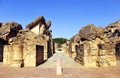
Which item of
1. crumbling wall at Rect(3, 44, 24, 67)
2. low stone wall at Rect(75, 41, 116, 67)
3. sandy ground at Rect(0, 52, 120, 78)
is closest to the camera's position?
sandy ground at Rect(0, 52, 120, 78)

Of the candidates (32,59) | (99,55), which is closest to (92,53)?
(99,55)

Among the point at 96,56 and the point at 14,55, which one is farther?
the point at 14,55

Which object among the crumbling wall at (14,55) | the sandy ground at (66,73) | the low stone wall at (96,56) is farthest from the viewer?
the crumbling wall at (14,55)

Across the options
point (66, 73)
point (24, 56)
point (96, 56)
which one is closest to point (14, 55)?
point (24, 56)

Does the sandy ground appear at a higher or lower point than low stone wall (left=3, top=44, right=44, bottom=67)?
lower

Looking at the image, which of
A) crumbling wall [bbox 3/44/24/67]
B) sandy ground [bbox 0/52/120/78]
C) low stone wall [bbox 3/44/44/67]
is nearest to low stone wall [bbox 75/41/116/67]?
sandy ground [bbox 0/52/120/78]

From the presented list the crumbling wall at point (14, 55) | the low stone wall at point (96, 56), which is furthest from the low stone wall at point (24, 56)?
the low stone wall at point (96, 56)

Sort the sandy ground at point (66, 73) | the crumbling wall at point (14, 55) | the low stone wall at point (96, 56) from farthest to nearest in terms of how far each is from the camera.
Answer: the crumbling wall at point (14, 55), the low stone wall at point (96, 56), the sandy ground at point (66, 73)

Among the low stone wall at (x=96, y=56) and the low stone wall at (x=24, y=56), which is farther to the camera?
the low stone wall at (x=24, y=56)

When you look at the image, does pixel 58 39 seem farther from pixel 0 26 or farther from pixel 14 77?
pixel 14 77

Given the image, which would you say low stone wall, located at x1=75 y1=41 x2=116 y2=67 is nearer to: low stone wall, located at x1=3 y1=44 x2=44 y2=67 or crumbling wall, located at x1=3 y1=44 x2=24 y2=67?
low stone wall, located at x1=3 y1=44 x2=44 y2=67

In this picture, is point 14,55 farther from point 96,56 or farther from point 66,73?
point 96,56

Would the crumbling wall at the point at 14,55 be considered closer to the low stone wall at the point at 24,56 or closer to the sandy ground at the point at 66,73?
the low stone wall at the point at 24,56

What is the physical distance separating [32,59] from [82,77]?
5954 millimetres
